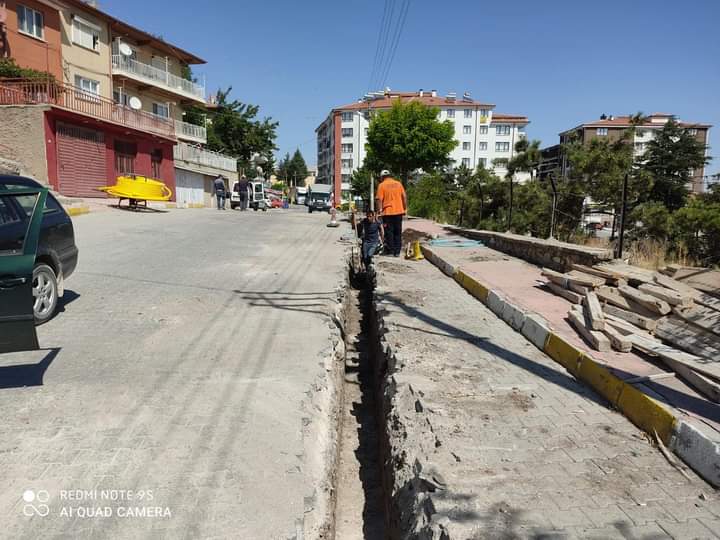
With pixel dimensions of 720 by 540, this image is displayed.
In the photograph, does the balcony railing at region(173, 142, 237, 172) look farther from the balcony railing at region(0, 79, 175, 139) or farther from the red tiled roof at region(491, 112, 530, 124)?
the red tiled roof at region(491, 112, 530, 124)

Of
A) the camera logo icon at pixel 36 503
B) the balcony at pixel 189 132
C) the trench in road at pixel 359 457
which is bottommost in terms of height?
the trench in road at pixel 359 457

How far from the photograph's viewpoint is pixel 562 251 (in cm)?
904

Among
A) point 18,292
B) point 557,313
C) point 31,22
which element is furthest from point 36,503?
point 31,22

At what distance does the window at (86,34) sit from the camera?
26500 millimetres

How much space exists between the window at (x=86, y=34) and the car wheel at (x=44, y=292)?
26.5 m

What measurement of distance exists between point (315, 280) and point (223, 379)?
4532mm

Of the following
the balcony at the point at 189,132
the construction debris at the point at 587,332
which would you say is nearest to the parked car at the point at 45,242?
the construction debris at the point at 587,332

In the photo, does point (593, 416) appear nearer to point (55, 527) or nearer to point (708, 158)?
point (55, 527)

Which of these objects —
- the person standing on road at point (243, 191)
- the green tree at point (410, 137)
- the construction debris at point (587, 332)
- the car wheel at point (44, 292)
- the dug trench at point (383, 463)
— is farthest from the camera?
the green tree at point (410, 137)

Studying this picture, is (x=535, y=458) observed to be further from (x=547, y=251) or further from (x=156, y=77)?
(x=156, y=77)

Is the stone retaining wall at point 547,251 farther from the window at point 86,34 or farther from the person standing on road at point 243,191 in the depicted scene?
the window at point 86,34

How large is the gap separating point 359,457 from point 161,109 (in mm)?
35487

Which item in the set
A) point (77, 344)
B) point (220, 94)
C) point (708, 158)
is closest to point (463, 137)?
point (220, 94)

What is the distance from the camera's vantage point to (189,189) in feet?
105
